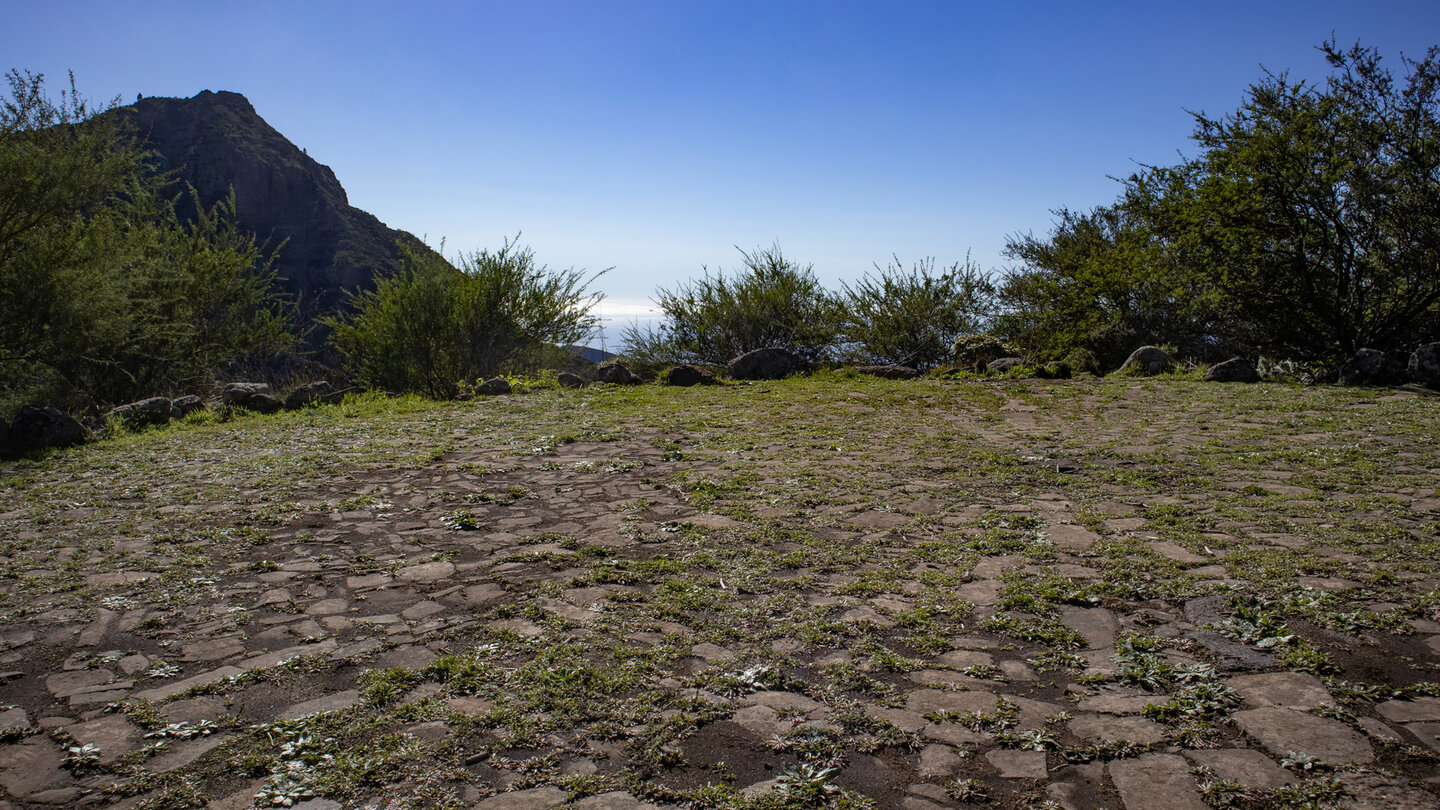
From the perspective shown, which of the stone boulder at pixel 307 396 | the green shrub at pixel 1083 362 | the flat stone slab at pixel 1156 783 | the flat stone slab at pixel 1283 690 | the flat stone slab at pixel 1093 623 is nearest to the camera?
the flat stone slab at pixel 1156 783

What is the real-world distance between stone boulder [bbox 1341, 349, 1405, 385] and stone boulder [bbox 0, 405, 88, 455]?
13.9 meters

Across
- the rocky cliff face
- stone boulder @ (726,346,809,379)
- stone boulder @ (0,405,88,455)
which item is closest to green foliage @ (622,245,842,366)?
stone boulder @ (726,346,809,379)

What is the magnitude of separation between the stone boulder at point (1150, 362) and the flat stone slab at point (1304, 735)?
1076 cm

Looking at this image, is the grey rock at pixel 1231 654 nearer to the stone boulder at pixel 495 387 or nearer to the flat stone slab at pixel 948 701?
the flat stone slab at pixel 948 701

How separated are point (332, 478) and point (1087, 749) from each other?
5.13m

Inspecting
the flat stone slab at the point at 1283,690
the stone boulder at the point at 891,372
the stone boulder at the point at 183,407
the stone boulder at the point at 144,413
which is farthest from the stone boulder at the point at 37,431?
the stone boulder at the point at 891,372

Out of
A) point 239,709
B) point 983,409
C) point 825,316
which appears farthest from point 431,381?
point 239,709

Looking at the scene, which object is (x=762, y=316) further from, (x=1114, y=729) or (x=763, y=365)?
(x=1114, y=729)

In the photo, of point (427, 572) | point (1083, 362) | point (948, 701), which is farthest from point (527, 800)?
point (1083, 362)

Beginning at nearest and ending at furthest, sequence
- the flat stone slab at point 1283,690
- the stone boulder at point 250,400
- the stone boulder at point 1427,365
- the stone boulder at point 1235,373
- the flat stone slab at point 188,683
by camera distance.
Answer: the flat stone slab at point 1283,690, the flat stone slab at point 188,683, the stone boulder at point 1427,365, the stone boulder at point 250,400, the stone boulder at point 1235,373

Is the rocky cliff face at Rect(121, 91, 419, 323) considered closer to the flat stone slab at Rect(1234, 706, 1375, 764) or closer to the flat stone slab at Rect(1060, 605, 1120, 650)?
the flat stone slab at Rect(1060, 605, 1120, 650)

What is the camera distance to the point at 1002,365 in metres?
12.7

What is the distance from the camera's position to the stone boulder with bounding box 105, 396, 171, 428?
8.38 meters

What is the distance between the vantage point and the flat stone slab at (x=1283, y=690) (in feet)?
7.23
